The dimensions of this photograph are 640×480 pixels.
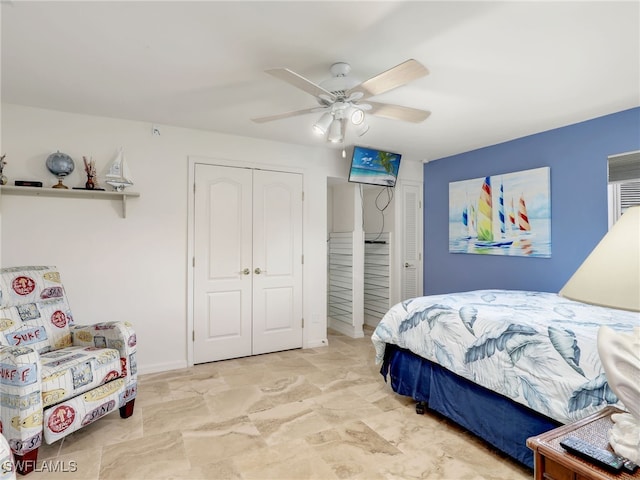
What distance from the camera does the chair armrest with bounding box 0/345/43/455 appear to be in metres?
1.85

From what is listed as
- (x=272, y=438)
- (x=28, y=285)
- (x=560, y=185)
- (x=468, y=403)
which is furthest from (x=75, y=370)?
(x=560, y=185)

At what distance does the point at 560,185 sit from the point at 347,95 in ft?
8.24

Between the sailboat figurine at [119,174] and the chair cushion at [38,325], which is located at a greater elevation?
the sailboat figurine at [119,174]

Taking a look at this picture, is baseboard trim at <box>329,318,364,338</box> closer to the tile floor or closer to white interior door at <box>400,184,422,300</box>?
white interior door at <box>400,184,422,300</box>

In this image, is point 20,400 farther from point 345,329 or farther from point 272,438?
point 345,329

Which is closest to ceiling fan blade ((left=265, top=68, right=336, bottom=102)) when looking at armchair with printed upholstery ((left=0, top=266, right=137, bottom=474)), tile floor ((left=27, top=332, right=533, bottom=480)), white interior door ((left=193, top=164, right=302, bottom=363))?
white interior door ((left=193, top=164, right=302, bottom=363))

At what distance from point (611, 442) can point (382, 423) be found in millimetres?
1534

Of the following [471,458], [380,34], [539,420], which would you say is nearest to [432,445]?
[471,458]

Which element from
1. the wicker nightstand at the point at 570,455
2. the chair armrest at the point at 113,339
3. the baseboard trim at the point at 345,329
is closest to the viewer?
the wicker nightstand at the point at 570,455

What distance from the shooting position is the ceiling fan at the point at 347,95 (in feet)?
6.19

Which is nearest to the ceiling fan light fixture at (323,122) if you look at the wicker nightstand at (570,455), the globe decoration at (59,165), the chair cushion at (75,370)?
the wicker nightstand at (570,455)

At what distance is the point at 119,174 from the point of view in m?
3.11

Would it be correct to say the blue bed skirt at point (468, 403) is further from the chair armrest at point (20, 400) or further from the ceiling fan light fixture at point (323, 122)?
the chair armrest at point (20, 400)

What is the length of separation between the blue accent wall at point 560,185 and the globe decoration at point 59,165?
4202 mm
